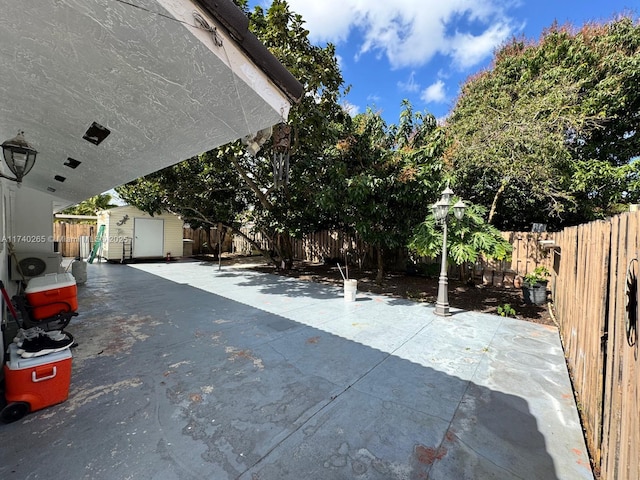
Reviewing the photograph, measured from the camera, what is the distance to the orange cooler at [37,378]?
2.08 meters

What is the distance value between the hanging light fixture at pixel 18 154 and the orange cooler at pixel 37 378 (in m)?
1.71

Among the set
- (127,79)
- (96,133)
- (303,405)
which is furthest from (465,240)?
(96,133)

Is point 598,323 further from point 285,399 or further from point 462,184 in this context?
point 462,184

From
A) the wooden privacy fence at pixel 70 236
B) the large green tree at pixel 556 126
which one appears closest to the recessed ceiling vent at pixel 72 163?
the large green tree at pixel 556 126

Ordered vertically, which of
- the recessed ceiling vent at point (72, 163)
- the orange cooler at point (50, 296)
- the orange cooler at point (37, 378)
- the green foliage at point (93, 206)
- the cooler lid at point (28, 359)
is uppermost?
the green foliage at point (93, 206)

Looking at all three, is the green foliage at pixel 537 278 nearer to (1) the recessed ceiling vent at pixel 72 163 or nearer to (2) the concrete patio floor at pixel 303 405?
(2) the concrete patio floor at pixel 303 405

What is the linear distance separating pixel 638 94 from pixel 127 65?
12.8 m

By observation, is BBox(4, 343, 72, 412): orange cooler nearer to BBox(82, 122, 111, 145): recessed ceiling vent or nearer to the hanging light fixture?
the hanging light fixture

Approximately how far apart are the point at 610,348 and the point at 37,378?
413 cm

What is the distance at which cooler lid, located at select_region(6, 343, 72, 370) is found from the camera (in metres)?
2.09

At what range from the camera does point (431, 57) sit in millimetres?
9234

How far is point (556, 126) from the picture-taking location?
263 inches

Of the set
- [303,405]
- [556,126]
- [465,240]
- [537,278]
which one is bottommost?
[303,405]

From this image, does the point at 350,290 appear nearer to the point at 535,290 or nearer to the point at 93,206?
the point at 535,290
